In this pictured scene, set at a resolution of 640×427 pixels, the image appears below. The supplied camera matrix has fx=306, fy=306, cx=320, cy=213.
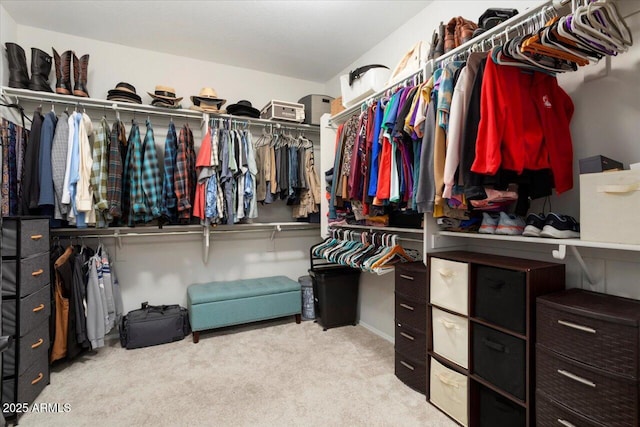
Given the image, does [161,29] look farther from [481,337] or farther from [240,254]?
[481,337]

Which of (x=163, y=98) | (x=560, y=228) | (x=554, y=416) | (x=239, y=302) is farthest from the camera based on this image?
(x=239, y=302)

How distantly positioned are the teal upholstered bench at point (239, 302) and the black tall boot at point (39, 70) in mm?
2062

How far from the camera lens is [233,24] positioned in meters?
2.61

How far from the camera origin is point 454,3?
2.19 metres

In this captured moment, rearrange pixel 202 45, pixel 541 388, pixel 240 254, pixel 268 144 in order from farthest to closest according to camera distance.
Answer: pixel 240 254 < pixel 268 144 < pixel 202 45 < pixel 541 388

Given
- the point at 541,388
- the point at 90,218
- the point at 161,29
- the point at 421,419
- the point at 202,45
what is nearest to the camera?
the point at 541,388

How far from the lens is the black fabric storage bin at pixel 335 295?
9.78 ft

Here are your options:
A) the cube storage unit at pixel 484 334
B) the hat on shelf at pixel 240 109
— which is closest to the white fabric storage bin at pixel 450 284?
the cube storage unit at pixel 484 334

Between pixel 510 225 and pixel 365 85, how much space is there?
1519 millimetres

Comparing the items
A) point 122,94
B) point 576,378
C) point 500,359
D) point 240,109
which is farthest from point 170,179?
point 576,378

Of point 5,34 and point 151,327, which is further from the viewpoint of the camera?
point 151,327

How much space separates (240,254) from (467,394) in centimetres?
248

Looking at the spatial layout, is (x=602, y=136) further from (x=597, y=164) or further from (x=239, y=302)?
(x=239, y=302)

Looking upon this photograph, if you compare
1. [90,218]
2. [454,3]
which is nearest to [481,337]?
[454,3]
